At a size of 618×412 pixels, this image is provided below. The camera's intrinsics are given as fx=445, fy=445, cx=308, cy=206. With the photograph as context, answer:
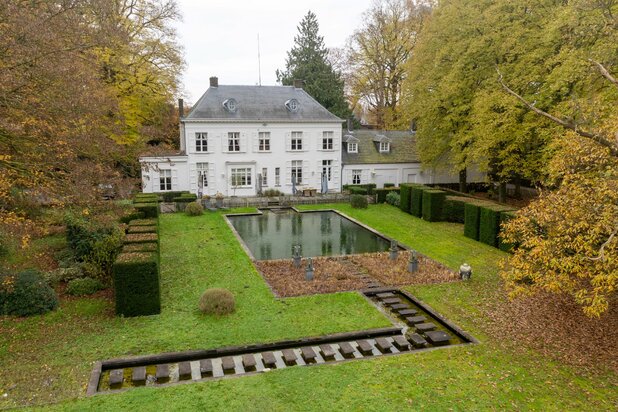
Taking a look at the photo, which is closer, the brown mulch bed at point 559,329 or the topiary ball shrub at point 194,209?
the brown mulch bed at point 559,329

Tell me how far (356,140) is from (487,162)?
44.7ft

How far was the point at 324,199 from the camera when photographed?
3372 cm

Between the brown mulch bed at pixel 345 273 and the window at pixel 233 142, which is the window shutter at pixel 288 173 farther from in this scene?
the brown mulch bed at pixel 345 273

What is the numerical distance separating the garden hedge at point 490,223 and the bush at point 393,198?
33.6ft

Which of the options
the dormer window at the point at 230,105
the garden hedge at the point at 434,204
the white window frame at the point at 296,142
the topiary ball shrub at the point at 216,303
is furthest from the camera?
the white window frame at the point at 296,142

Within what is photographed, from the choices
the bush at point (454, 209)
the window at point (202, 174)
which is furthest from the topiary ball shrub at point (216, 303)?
the window at point (202, 174)

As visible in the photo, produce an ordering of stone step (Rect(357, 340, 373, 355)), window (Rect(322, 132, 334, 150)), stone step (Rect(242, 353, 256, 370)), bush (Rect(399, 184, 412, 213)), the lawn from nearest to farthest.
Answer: the lawn
stone step (Rect(242, 353, 256, 370))
stone step (Rect(357, 340, 373, 355))
bush (Rect(399, 184, 412, 213))
window (Rect(322, 132, 334, 150))

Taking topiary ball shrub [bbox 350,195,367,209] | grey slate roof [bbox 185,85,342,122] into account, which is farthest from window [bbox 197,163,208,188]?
topiary ball shrub [bbox 350,195,367,209]

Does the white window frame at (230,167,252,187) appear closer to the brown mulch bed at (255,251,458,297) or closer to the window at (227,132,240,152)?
the window at (227,132,240,152)

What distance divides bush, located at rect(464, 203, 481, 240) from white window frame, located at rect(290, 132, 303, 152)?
54.6 ft

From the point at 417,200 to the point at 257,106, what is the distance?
15.0 metres

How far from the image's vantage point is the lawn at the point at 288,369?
346 inches

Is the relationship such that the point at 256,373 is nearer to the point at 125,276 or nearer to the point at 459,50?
the point at 125,276

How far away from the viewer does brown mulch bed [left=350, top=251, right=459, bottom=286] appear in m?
16.4
